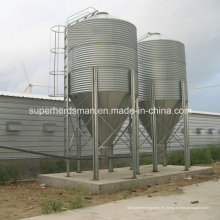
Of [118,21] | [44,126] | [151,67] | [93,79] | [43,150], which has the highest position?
[118,21]

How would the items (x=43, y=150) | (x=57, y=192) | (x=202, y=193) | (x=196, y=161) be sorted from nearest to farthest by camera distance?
(x=202, y=193) < (x=57, y=192) < (x=43, y=150) < (x=196, y=161)

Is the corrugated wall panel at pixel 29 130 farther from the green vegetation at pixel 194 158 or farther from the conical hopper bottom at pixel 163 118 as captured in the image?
the green vegetation at pixel 194 158

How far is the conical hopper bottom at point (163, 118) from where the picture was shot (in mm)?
12344

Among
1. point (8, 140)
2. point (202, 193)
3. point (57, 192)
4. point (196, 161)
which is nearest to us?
point (202, 193)

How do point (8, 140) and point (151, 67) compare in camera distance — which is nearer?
point (8, 140)

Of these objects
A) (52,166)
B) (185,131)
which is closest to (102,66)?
(185,131)

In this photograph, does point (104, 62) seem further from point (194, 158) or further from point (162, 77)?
point (194, 158)

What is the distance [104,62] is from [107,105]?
1438 mm

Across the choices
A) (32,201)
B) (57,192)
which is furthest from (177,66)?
(32,201)

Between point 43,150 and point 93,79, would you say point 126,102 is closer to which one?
point 93,79

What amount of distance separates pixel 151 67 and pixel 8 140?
6457mm

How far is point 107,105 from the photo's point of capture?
9.98m

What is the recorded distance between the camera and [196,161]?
56.4 feet

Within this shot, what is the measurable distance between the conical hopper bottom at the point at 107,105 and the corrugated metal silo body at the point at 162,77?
2.29 meters
